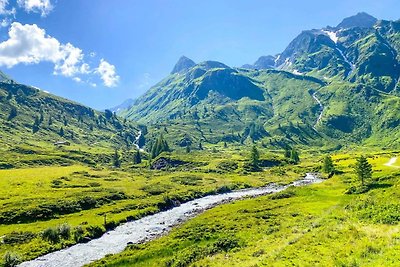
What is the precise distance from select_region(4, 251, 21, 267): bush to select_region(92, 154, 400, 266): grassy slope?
16.3 m

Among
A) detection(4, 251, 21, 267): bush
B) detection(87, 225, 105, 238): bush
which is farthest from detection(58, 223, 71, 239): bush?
detection(4, 251, 21, 267): bush

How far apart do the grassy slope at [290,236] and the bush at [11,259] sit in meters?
16.3

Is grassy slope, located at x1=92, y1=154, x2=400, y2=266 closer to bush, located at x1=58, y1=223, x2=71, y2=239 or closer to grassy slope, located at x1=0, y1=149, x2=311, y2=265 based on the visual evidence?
bush, located at x1=58, y1=223, x2=71, y2=239

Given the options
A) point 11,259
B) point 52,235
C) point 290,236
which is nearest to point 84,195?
point 52,235

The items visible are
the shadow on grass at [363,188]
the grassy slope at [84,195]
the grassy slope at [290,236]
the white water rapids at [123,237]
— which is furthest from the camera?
the shadow on grass at [363,188]

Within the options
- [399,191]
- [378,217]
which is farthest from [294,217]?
[378,217]

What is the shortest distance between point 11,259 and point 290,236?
163 feet

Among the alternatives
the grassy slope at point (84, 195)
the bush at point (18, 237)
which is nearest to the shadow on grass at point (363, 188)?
the grassy slope at point (84, 195)

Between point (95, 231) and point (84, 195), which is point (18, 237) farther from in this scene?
point (84, 195)

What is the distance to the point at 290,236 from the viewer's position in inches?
2089

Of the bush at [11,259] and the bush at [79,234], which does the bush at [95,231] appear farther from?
the bush at [11,259]

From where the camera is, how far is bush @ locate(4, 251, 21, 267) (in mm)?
65875

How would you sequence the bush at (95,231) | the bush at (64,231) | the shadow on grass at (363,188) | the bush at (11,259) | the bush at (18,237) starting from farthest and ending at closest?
the shadow on grass at (363,188) → the bush at (95,231) → the bush at (64,231) → the bush at (18,237) → the bush at (11,259)

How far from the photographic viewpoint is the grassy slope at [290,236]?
36.5 meters
